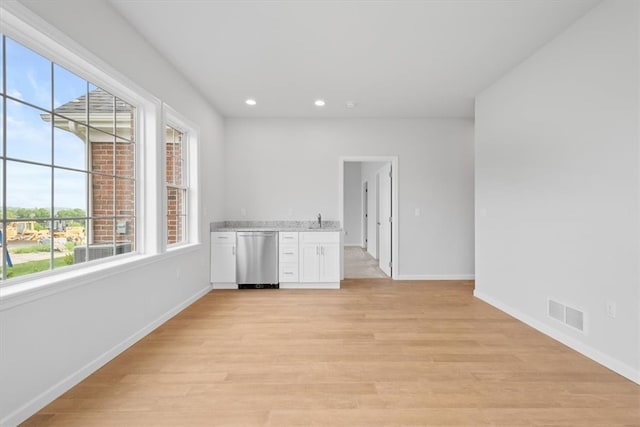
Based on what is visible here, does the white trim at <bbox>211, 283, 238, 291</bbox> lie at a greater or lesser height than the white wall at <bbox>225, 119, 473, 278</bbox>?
lesser

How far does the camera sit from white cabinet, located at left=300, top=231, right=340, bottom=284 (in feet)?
14.9

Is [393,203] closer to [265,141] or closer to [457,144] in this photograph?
[457,144]

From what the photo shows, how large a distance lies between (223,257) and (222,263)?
90mm

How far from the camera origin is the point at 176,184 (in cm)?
374

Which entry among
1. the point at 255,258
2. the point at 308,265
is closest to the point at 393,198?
the point at 308,265

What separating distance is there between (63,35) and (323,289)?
12.6ft

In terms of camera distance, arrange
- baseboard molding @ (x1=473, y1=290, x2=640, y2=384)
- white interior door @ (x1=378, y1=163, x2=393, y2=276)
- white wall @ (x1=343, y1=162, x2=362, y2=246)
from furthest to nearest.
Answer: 1. white wall @ (x1=343, y1=162, x2=362, y2=246)
2. white interior door @ (x1=378, y1=163, x2=393, y2=276)
3. baseboard molding @ (x1=473, y1=290, x2=640, y2=384)

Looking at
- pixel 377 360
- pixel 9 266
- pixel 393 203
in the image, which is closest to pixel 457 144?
pixel 393 203

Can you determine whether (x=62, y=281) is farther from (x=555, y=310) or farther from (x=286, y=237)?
(x=555, y=310)

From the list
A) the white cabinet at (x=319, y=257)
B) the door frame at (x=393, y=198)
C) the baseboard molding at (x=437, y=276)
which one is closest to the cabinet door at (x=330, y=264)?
the white cabinet at (x=319, y=257)

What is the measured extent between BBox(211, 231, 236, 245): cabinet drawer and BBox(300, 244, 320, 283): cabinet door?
1.02 metres

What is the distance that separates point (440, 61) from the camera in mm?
3178

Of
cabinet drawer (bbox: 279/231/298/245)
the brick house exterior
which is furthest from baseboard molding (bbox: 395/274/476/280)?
the brick house exterior

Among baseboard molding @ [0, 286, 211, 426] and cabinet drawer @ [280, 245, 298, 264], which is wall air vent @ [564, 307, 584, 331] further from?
baseboard molding @ [0, 286, 211, 426]
